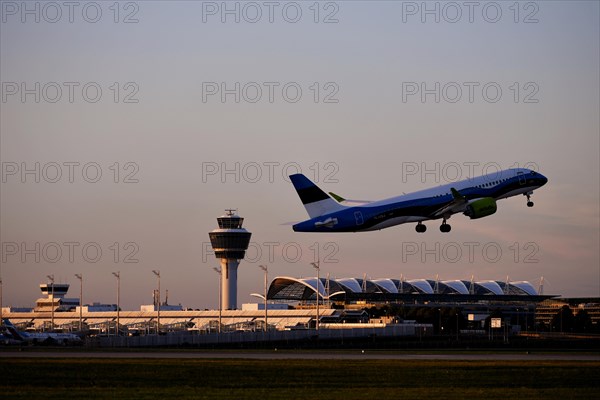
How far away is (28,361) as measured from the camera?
80125mm

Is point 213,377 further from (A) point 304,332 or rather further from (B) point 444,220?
(A) point 304,332

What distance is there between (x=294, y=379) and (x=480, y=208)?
4238 cm

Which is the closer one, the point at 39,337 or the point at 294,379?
the point at 294,379

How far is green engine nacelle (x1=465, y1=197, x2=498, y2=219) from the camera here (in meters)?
101

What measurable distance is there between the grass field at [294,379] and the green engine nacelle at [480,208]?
2266cm

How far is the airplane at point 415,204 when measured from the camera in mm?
96250

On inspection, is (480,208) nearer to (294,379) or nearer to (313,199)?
(313,199)

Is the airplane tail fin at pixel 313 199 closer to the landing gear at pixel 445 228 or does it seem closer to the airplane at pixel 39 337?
the landing gear at pixel 445 228

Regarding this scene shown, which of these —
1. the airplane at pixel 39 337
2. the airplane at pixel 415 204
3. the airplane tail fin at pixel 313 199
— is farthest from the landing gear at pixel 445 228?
the airplane at pixel 39 337

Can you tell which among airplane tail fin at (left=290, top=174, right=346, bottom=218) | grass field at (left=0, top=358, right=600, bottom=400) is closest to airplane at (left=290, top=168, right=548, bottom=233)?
airplane tail fin at (left=290, top=174, right=346, bottom=218)

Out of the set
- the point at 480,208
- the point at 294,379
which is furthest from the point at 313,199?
the point at 294,379

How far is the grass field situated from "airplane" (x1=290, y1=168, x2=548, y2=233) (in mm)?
18165

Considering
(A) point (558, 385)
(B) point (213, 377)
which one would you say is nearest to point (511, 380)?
(A) point (558, 385)

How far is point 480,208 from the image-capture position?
331ft
